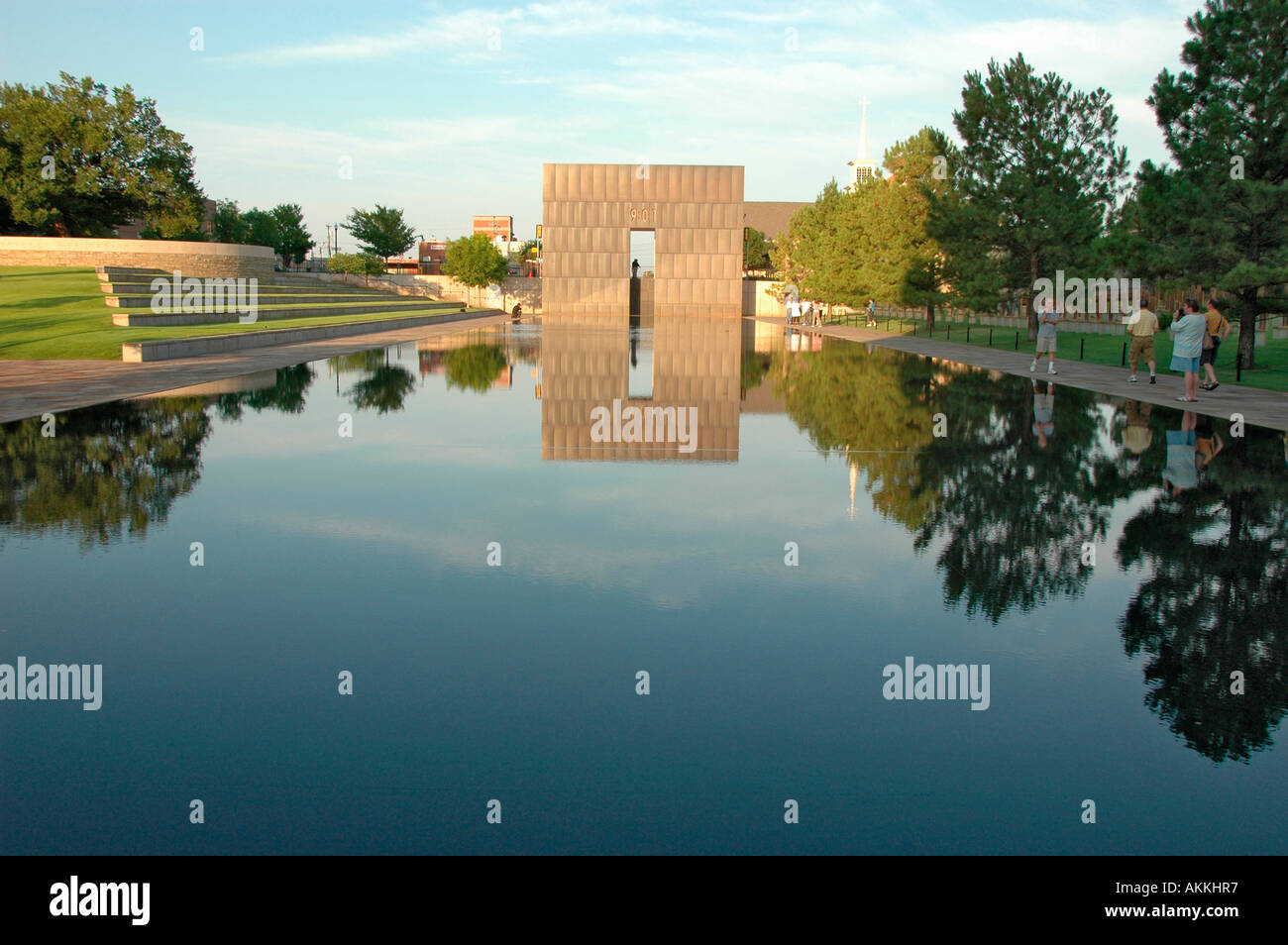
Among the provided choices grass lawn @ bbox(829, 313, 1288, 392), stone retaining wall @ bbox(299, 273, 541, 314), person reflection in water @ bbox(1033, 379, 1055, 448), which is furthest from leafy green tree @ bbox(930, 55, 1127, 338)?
stone retaining wall @ bbox(299, 273, 541, 314)

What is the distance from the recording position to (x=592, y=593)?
23.7ft

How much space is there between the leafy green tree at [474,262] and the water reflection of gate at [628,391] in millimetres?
55676

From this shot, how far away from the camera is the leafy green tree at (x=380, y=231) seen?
4510 inches

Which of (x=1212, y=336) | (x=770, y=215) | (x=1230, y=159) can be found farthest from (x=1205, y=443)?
(x=770, y=215)

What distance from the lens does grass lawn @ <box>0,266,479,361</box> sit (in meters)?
28.2

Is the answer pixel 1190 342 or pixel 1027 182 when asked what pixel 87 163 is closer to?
pixel 1027 182

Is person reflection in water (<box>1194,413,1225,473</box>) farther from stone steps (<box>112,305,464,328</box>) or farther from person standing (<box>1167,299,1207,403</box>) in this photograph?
stone steps (<box>112,305,464,328</box>)

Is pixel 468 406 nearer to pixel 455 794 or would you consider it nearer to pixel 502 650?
pixel 502 650

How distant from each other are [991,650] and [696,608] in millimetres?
1863

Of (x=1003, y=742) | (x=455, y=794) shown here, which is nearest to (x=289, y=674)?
(x=455, y=794)

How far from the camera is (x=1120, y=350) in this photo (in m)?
38.8

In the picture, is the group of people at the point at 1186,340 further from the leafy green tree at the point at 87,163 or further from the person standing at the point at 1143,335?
the leafy green tree at the point at 87,163

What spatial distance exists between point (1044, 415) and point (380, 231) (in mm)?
106291
